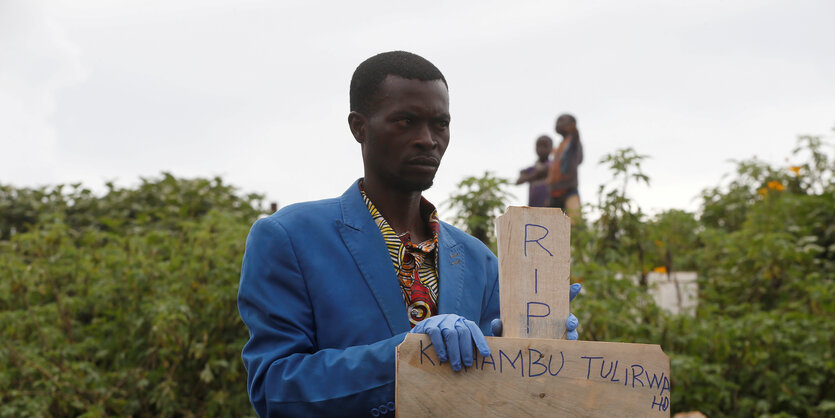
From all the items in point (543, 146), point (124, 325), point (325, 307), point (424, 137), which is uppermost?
point (543, 146)

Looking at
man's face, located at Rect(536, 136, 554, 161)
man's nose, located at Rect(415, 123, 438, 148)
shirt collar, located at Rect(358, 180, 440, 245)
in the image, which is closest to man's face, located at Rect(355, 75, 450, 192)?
man's nose, located at Rect(415, 123, 438, 148)

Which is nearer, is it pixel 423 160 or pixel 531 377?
pixel 531 377

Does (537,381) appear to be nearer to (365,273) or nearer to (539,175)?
(365,273)

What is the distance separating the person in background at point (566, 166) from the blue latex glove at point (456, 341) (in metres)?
6.91

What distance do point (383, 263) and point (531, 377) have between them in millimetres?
437

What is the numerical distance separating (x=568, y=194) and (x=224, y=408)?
17.2 feet

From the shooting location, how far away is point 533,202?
29.6 feet

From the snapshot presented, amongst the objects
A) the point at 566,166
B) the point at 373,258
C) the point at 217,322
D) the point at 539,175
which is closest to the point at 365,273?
the point at 373,258

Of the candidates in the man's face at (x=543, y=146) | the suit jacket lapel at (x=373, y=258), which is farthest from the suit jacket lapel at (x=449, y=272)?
the man's face at (x=543, y=146)

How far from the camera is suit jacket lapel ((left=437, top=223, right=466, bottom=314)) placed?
1758 millimetres

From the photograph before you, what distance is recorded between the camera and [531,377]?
1.47 meters

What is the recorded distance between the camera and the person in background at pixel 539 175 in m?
8.89

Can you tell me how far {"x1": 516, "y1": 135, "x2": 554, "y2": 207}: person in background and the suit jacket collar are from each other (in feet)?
22.7

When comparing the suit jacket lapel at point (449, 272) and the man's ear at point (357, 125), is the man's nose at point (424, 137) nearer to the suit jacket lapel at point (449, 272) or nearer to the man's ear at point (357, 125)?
the man's ear at point (357, 125)
